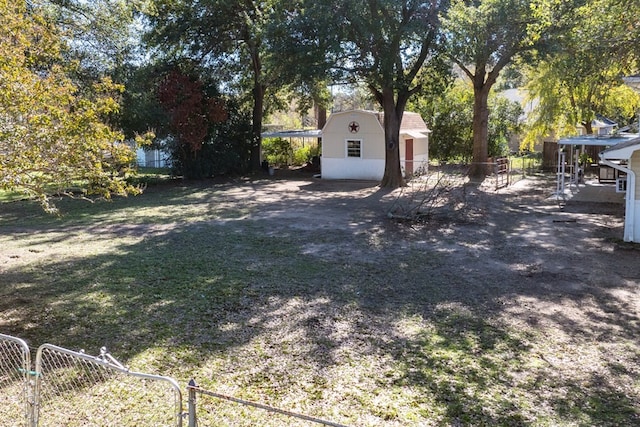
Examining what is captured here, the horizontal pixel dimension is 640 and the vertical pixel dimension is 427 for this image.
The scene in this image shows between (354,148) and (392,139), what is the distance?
3688 mm

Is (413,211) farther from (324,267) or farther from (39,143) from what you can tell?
(39,143)

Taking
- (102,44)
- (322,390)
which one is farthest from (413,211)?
(102,44)

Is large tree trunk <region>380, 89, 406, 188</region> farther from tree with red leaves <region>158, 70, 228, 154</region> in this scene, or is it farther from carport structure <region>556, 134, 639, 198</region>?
tree with red leaves <region>158, 70, 228, 154</region>

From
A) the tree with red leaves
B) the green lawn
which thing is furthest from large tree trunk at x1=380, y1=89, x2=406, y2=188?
→ the green lawn

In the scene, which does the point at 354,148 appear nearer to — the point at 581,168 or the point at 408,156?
the point at 408,156

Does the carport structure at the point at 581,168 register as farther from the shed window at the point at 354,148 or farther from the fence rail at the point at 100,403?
the fence rail at the point at 100,403

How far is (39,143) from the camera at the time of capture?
5488 millimetres

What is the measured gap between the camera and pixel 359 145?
24.9 meters

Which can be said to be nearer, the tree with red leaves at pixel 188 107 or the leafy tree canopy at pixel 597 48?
the leafy tree canopy at pixel 597 48

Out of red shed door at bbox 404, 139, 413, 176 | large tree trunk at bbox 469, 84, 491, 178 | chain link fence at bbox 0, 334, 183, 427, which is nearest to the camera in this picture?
chain link fence at bbox 0, 334, 183, 427

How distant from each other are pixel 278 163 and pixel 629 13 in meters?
23.6

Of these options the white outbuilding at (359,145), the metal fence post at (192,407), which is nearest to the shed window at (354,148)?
the white outbuilding at (359,145)

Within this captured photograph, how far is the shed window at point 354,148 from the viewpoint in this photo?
2482cm

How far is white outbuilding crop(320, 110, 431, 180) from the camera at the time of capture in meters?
24.4
